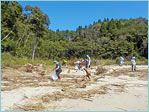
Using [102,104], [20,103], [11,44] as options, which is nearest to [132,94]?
[102,104]

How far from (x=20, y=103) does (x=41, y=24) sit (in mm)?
27388

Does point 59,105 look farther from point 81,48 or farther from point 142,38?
point 142,38

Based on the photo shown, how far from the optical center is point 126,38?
153 ft

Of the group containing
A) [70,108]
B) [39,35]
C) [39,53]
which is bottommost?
[70,108]

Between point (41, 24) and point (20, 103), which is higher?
point (41, 24)

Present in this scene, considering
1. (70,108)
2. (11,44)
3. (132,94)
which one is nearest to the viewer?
(70,108)

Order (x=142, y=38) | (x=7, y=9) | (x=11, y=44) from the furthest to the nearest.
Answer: (x=142, y=38) < (x=11, y=44) < (x=7, y=9)

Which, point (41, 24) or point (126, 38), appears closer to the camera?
point (41, 24)

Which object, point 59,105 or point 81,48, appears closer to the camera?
point 59,105

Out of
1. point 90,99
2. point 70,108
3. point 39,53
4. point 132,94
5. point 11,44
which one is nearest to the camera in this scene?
point 70,108

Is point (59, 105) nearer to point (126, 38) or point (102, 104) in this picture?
point (102, 104)

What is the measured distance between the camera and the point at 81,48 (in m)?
45.3

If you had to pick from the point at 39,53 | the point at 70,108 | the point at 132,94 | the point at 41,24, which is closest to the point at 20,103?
the point at 70,108

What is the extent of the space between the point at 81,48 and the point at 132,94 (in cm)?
4013
